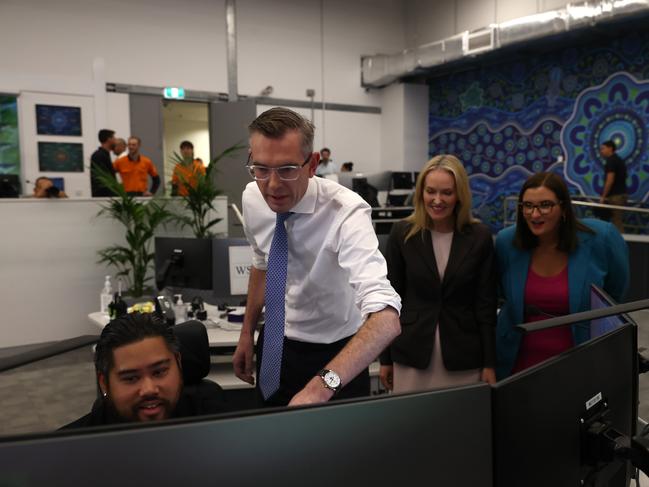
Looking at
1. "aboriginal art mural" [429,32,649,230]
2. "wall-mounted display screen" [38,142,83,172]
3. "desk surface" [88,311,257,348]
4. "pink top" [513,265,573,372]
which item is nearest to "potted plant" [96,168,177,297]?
"desk surface" [88,311,257,348]

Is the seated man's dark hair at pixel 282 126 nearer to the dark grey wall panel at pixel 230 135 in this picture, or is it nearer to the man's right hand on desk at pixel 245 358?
the man's right hand on desk at pixel 245 358

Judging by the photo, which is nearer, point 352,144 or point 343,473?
point 343,473

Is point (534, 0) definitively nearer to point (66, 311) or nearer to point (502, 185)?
point (502, 185)

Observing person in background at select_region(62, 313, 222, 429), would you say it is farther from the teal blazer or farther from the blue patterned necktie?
the teal blazer

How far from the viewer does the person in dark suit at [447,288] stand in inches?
72.5

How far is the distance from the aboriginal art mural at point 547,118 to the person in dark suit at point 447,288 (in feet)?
20.6

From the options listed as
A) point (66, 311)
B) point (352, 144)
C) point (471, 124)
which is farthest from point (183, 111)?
point (66, 311)

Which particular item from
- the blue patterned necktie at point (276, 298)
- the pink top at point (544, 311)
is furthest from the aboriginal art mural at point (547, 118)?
the blue patterned necktie at point (276, 298)

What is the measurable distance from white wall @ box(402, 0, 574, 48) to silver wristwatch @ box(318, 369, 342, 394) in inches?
318

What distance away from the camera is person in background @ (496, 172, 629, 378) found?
165cm

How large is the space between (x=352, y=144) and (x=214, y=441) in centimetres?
955

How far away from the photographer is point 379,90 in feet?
33.2

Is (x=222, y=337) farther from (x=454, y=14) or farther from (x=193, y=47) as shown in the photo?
(x=454, y=14)

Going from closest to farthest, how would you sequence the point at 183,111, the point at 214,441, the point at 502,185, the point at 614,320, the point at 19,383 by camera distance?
the point at 214,441 → the point at 614,320 → the point at 19,383 → the point at 502,185 → the point at 183,111
